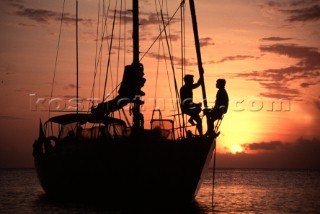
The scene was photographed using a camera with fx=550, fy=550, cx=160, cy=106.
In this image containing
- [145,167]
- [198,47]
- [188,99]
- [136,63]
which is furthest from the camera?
[136,63]

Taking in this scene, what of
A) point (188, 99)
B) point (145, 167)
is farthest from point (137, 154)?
point (188, 99)

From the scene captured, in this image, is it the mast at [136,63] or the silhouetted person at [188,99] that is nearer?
the silhouetted person at [188,99]

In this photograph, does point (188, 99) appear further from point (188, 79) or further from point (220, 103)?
point (220, 103)

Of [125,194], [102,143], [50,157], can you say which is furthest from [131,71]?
[50,157]

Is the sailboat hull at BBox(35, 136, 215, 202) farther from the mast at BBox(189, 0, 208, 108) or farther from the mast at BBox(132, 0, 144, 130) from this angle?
the mast at BBox(189, 0, 208, 108)

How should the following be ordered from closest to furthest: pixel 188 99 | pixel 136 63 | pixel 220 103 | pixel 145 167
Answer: pixel 220 103 → pixel 188 99 → pixel 145 167 → pixel 136 63

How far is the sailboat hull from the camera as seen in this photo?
29000 millimetres

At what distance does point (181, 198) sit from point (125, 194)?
3.10 metres

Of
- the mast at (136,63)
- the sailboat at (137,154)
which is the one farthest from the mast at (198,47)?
the mast at (136,63)

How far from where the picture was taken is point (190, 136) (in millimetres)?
29516

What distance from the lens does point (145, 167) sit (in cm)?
2897

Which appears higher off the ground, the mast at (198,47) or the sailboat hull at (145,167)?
the mast at (198,47)

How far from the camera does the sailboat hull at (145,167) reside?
2900cm

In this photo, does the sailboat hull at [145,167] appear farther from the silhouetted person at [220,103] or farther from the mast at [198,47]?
→ the mast at [198,47]
